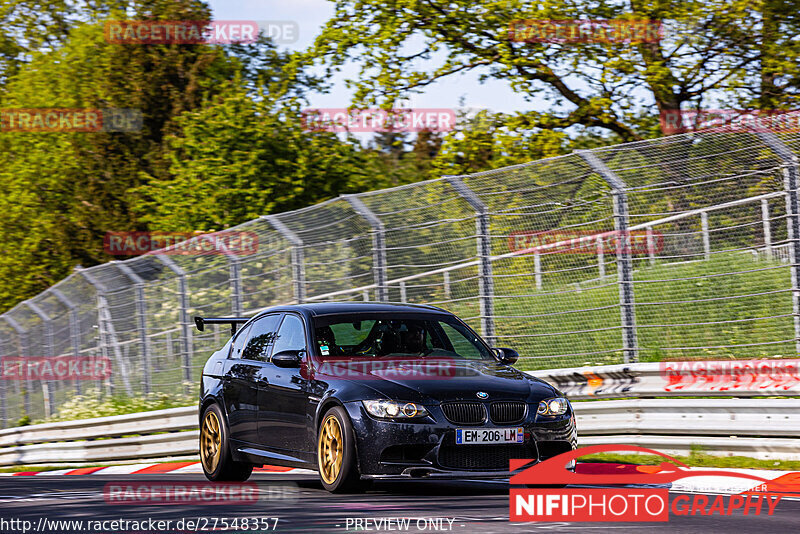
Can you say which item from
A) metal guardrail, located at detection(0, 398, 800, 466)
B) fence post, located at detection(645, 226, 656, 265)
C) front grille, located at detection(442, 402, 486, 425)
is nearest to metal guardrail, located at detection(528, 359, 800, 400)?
metal guardrail, located at detection(0, 398, 800, 466)

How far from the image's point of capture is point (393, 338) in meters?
9.76

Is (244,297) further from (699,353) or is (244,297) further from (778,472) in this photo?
(778,472)

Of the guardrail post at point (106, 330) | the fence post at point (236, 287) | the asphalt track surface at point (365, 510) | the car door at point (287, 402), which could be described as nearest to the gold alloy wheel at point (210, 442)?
the asphalt track surface at point (365, 510)

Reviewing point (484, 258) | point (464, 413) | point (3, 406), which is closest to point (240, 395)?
point (464, 413)

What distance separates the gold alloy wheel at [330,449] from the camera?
8.53 m

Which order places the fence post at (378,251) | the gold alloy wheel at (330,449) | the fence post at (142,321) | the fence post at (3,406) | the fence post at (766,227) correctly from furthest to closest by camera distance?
the fence post at (3,406), the fence post at (142,321), the fence post at (378,251), the fence post at (766,227), the gold alloy wheel at (330,449)

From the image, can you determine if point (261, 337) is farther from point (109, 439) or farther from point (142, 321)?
point (142, 321)

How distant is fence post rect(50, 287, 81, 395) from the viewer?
20734 millimetres

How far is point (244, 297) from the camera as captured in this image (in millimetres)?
16812

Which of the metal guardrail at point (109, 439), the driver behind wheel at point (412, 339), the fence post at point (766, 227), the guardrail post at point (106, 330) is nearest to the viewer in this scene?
the driver behind wheel at point (412, 339)

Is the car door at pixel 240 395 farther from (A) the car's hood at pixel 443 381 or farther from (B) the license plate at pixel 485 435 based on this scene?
(B) the license plate at pixel 485 435

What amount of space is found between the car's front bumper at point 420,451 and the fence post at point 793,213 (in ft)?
12.4

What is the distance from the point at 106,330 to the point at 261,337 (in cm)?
1043

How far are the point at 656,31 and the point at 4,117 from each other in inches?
1001
